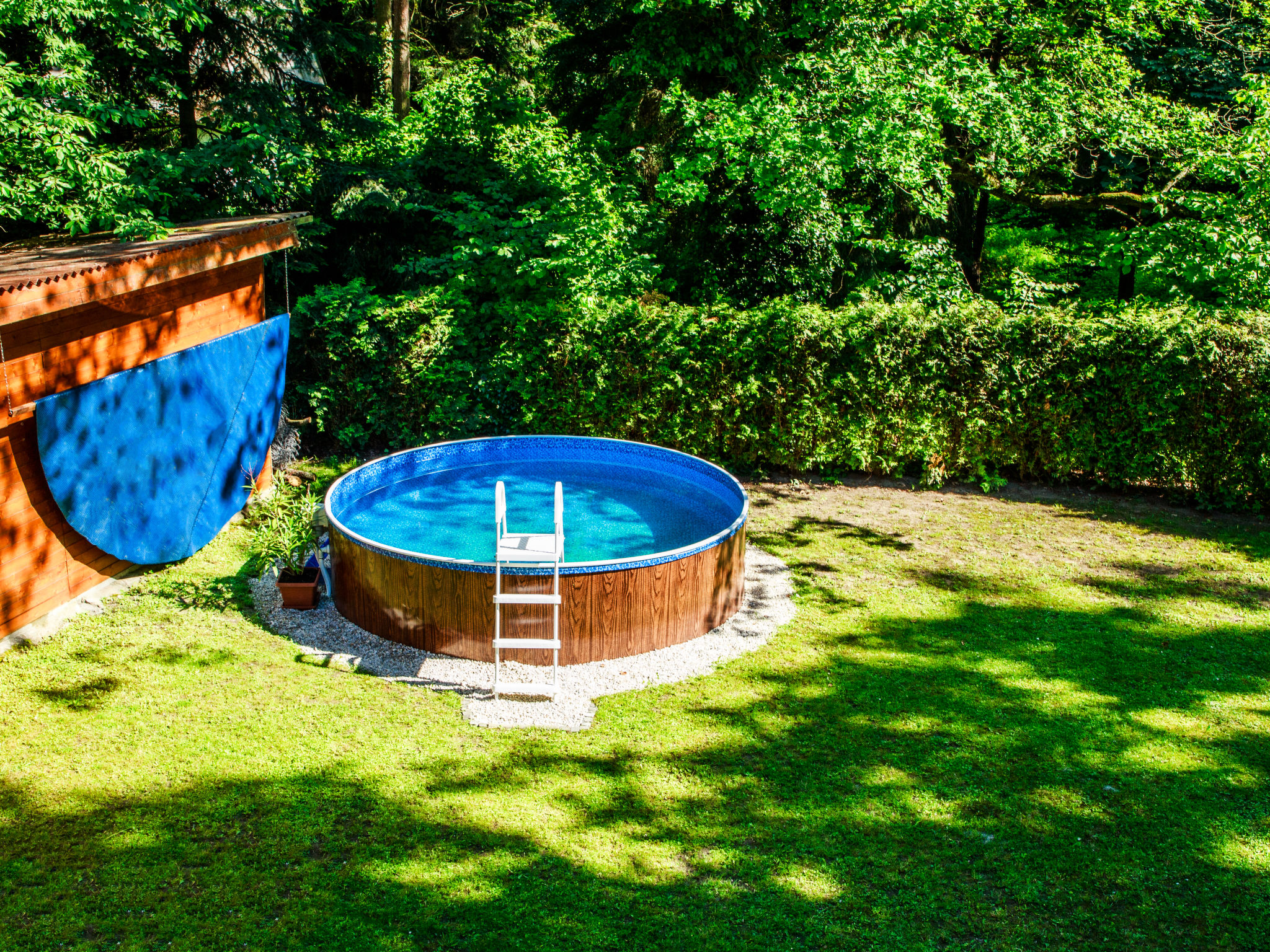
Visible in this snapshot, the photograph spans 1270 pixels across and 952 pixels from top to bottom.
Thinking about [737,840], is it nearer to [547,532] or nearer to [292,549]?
[292,549]

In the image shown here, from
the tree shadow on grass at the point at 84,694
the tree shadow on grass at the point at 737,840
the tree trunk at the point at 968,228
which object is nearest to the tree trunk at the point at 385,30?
the tree trunk at the point at 968,228

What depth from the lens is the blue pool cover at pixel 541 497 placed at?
34.9 feet

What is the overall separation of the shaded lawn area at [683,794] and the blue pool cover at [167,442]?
0.78m

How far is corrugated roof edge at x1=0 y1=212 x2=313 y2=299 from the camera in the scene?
294 inches

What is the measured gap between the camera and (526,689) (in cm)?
741

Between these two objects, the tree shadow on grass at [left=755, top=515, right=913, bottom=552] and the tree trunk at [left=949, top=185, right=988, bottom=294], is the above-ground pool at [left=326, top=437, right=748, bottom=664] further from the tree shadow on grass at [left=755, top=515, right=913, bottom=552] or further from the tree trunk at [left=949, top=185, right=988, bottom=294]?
the tree trunk at [left=949, top=185, right=988, bottom=294]

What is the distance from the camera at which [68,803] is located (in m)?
5.91

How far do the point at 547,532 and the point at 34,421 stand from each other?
5390 mm

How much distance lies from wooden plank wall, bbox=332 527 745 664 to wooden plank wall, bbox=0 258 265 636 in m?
2.54

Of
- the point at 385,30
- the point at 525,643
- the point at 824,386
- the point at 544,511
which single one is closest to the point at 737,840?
Result: the point at 525,643

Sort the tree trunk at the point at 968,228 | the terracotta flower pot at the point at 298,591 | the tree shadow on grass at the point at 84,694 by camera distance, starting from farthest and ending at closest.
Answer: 1. the tree trunk at the point at 968,228
2. the terracotta flower pot at the point at 298,591
3. the tree shadow on grass at the point at 84,694

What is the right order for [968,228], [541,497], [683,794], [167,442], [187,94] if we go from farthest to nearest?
[968,228]
[187,94]
[541,497]
[167,442]
[683,794]

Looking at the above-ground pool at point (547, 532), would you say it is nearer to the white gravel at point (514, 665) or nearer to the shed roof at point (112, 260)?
the white gravel at point (514, 665)

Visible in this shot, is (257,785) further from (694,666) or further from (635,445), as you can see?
(635,445)
